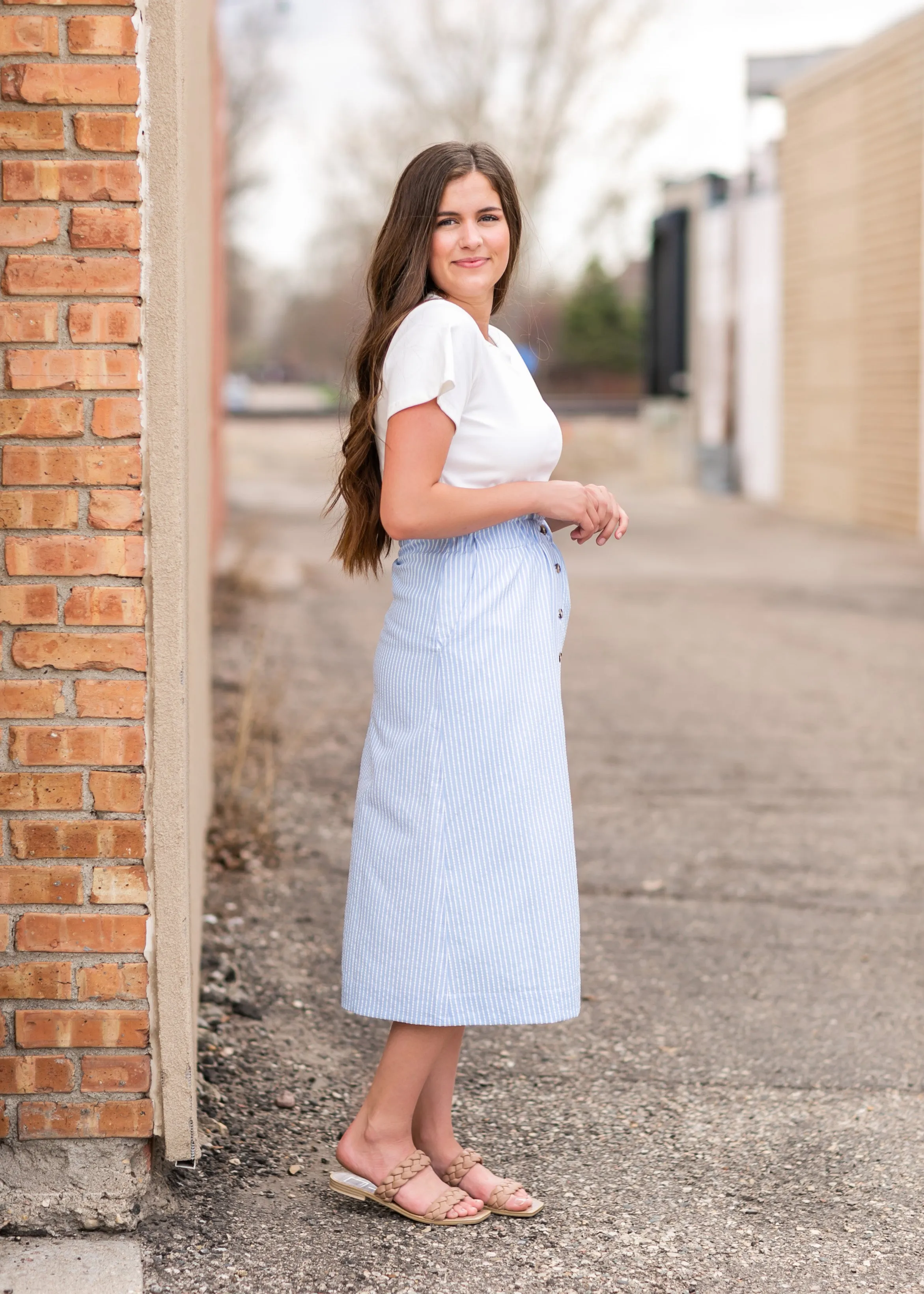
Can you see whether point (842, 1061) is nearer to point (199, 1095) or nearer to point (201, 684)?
point (199, 1095)

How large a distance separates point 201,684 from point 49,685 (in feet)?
6.28

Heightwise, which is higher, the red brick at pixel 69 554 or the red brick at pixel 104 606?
the red brick at pixel 69 554

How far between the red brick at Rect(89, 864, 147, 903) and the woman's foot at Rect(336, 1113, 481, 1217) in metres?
0.60

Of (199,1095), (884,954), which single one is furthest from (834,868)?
(199,1095)

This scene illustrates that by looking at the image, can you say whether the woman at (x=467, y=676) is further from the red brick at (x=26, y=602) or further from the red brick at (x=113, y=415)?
the red brick at (x=26, y=602)

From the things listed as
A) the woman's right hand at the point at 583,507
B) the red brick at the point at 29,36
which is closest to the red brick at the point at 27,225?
the red brick at the point at 29,36

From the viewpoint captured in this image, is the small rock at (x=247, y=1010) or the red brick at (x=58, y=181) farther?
the small rock at (x=247, y=1010)

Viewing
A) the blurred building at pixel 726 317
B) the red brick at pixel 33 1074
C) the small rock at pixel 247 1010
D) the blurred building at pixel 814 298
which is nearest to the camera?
the red brick at pixel 33 1074

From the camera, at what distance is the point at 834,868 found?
17.6ft

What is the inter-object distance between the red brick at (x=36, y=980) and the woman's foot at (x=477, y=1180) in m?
0.75

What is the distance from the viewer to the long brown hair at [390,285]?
2643 millimetres

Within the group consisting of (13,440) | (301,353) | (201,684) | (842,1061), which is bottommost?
(842,1061)

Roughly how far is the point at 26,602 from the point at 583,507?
3.16 feet

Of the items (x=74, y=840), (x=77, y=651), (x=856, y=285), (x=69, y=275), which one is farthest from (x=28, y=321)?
(x=856, y=285)
